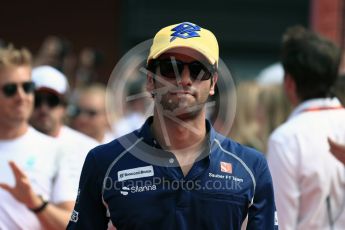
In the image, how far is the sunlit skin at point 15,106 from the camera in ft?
18.5

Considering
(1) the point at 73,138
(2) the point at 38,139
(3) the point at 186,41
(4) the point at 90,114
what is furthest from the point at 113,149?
(4) the point at 90,114

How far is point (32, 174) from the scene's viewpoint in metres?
5.44

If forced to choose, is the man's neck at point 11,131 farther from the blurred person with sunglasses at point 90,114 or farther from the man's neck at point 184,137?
the blurred person with sunglasses at point 90,114

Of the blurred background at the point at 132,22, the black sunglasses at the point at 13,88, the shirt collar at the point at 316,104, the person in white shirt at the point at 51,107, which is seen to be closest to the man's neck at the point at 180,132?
the shirt collar at the point at 316,104

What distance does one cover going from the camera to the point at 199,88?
12.3 ft

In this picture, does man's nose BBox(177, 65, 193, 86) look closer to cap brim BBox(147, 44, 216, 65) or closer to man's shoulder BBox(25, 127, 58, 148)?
cap brim BBox(147, 44, 216, 65)

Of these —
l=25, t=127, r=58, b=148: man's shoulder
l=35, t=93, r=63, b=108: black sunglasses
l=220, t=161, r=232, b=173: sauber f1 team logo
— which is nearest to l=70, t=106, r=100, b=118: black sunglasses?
l=35, t=93, r=63, b=108: black sunglasses

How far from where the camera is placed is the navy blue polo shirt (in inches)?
146

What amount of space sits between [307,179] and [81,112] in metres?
3.84

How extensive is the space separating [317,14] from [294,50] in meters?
3.87

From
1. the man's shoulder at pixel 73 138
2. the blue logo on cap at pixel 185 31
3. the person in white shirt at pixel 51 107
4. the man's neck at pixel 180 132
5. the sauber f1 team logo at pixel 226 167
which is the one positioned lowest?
the man's shoulder at pixel 73 138

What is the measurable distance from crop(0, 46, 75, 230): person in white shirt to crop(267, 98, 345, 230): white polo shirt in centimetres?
130

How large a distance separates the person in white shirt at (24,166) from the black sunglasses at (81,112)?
2.41 metres

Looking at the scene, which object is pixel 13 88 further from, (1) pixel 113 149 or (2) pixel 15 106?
(1) pixel 113 149
